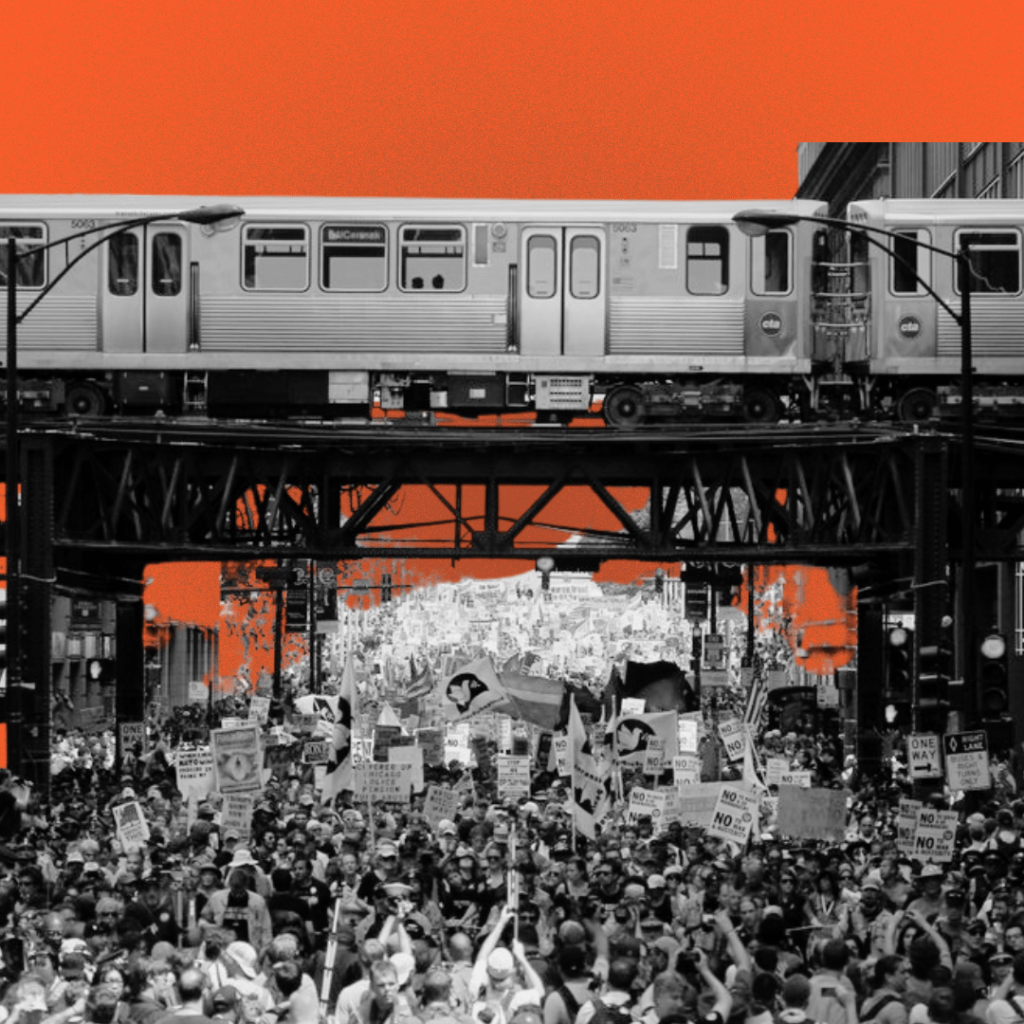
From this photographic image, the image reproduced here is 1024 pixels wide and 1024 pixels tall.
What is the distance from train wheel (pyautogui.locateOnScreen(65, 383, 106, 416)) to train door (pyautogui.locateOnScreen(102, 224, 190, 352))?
2.49ft

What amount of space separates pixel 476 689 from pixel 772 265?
8.09m

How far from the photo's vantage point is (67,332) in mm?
36938

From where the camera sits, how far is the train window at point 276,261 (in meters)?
36.6

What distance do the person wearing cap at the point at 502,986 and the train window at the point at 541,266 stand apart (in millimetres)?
22189

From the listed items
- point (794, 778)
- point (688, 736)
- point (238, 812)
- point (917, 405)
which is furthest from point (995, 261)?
point (238, 812)

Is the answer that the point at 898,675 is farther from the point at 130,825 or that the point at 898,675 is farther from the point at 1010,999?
the point at 1010,999

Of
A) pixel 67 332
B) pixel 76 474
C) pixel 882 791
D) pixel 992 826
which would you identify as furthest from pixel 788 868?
pixel 67 332

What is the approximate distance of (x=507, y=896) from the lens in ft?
62.8

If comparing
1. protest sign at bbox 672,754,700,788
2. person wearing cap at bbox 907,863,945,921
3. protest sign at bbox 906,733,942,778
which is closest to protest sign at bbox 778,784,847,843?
protest sign at bbox 906,733,942,778

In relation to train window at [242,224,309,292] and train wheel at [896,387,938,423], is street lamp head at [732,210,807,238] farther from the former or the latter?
train window at [242,224,309,292]

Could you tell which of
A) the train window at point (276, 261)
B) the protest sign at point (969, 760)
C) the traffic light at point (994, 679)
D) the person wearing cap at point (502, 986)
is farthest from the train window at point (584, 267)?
the person wearing cap at point (502, 986)

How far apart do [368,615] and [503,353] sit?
142 meters

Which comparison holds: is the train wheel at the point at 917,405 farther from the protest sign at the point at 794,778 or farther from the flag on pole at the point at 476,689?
the flag on pole at the point at 476,689

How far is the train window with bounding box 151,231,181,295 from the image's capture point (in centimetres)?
3684
